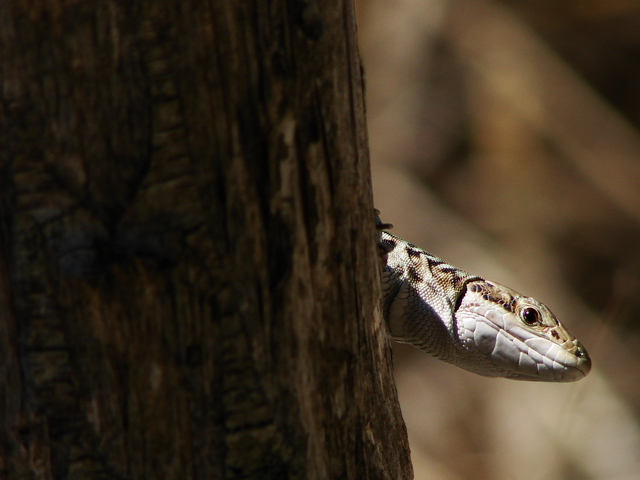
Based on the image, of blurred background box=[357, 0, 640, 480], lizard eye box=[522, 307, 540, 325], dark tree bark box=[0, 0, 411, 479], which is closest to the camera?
dark tree bark box=[0, 0, 411, 479]

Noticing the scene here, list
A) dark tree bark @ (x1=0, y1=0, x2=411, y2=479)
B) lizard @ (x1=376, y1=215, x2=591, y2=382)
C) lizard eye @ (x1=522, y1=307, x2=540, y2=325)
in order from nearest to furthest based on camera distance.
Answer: dark tree bark @ (x1=0, y1=0, x2=411, y2=479), lizard @ (x1=376, y1=215, x2=591, y2=382), lizard eye @ (x1=522, y1=307, x2=540, y2=325)

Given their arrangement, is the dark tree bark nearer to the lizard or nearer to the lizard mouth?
the lizard

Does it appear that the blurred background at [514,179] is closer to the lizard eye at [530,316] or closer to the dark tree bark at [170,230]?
the lizard eye at [530,316]

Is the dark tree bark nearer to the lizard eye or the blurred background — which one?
the lizard eye

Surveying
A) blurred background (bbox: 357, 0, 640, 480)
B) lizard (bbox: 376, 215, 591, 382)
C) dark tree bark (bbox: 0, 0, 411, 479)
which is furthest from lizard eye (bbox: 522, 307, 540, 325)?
blurred background (bbox: 357, 0, 640, 480)

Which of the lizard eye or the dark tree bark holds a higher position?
the dark tree bark

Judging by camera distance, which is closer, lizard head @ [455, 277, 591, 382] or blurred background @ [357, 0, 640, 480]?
lizard head @ [455, 277, 591, 382]

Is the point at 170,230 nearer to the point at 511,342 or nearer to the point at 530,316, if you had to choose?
the point at 511,342
